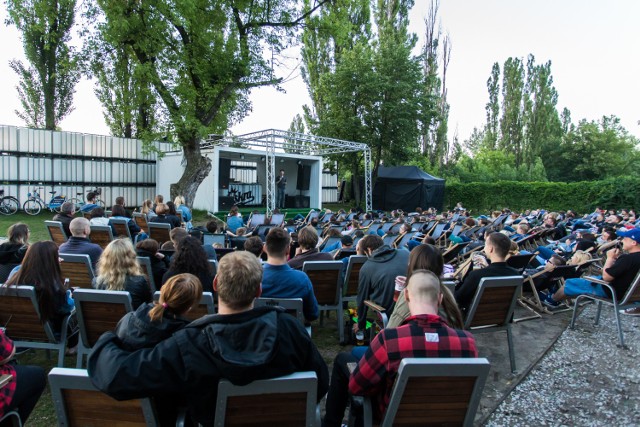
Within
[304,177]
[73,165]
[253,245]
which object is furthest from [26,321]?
[304,177]

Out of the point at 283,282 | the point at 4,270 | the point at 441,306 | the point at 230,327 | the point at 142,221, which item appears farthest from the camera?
the point at 142,221

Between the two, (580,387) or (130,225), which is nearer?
(580,387)

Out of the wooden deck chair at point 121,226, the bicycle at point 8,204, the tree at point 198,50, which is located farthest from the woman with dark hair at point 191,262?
the bicycle at point 8,204

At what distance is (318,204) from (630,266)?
53.8 ft

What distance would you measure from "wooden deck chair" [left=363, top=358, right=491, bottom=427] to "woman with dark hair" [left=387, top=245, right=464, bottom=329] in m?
0.52

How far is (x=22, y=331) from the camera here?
2.96 metres

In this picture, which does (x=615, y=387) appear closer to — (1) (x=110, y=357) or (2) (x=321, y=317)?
(2) (x=321, y=317)

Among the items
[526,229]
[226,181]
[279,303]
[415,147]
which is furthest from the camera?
[415,147]

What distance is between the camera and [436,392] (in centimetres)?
171

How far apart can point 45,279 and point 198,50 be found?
37.2 ft

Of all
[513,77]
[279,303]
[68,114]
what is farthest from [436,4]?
[279,303]

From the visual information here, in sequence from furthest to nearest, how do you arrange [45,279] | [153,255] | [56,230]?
[56,230]
[153,255]
[45,279]

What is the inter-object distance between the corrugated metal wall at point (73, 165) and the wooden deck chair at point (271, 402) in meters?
13.0

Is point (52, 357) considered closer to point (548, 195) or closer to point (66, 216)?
point (66, 216)
